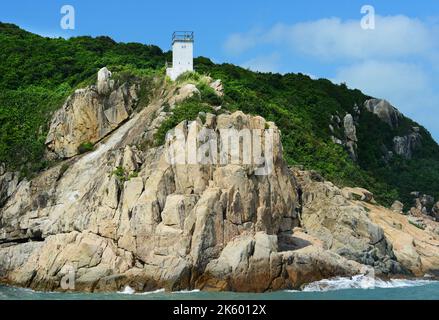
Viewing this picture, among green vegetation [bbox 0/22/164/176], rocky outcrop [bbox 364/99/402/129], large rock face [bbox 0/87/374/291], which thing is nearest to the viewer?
large rock face [bbox 0/87/374/291]

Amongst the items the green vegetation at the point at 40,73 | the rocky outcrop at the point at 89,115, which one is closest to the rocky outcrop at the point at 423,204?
the green vegetation at the point at 40,73

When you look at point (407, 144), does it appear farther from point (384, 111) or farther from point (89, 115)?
point (89, 115)

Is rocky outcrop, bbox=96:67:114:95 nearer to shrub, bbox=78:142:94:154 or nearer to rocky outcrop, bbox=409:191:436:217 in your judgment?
shrub, bbox=78:142:94:154

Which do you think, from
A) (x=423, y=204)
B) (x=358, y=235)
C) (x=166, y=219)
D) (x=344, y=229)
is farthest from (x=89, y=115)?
(x=423, y=204)

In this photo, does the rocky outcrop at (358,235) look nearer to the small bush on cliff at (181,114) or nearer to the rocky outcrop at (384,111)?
the small bush on cliff at (181,114)

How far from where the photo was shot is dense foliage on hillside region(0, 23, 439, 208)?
49.6 m

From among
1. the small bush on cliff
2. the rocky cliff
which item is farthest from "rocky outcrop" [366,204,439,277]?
the small bush on cliff

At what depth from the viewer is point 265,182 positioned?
38.7 metres

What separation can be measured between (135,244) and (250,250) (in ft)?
18.4

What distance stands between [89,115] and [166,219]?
1408cm

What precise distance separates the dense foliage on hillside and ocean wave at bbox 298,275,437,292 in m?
12.8

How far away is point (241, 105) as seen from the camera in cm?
5294

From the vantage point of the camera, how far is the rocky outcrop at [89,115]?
46219mm
